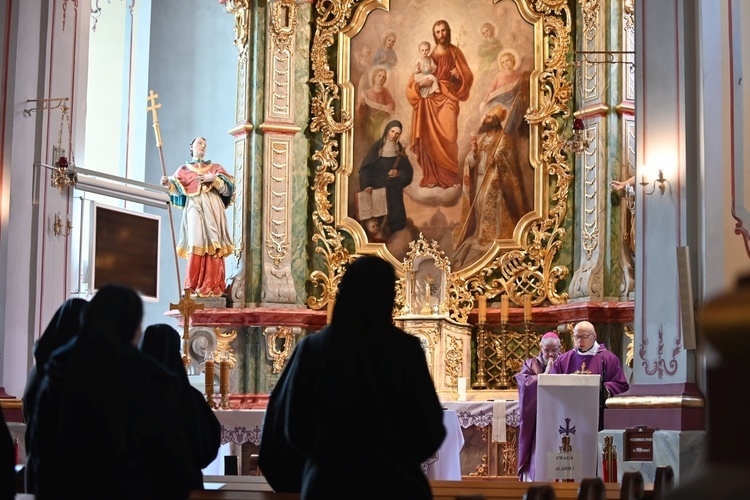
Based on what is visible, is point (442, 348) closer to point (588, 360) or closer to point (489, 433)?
point (489, 433)

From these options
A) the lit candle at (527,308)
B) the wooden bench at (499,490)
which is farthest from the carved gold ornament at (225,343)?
the wooden bench at (499,490)

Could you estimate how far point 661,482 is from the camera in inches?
172

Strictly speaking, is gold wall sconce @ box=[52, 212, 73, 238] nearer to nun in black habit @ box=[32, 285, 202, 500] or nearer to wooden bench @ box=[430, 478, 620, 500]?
wooden bench @ box=[430, 478, 620, 500]

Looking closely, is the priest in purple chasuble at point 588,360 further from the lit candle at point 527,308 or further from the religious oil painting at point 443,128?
the religious oil painting at point 443,128

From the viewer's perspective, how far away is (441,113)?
15336mm

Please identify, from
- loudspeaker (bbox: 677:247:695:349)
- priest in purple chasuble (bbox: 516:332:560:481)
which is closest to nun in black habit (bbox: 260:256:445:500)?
loudspeaker (bbox: 677:247:695:349)

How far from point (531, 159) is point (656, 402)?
21.9 ft

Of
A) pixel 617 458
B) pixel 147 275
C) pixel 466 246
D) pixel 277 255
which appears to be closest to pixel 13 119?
pixel 147 275

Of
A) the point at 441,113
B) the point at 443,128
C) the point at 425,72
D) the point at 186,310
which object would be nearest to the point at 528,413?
the point at 186,310

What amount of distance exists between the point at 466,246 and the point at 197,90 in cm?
650

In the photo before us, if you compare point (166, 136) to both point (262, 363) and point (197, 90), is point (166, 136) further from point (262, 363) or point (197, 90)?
point (262, 363)

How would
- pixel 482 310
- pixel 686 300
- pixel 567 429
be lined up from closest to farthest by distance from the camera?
pixel 686 300, pixel 567 429, pixel 482 310

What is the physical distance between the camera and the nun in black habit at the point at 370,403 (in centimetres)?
386

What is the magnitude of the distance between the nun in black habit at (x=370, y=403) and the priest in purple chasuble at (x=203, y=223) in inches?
431
